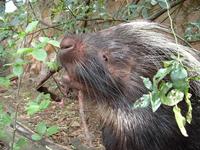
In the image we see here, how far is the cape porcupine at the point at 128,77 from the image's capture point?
6.91 ft

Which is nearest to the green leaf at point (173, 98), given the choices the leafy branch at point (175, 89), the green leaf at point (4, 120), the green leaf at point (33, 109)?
the leafy branch at point (175, 89)

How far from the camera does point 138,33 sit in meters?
2.28

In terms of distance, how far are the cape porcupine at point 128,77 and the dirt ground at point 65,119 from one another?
3.47 feet

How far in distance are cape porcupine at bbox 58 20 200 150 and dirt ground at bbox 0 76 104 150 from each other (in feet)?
3.47

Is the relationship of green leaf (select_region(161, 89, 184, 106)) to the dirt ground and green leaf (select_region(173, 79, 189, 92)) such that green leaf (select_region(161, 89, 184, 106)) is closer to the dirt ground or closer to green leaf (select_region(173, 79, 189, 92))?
green leaf (select_region(173, 79, 189, 92))

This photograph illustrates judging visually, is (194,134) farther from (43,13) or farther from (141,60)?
(43,13)

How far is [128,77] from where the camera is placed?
2.23 meters

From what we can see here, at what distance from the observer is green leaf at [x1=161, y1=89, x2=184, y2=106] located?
53.3 inches

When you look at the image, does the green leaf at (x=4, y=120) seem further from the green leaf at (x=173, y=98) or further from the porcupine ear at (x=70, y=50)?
the green leaf at (x=173, y=98)

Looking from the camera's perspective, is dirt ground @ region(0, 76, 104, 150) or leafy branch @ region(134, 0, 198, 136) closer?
leafy branch @ region(134, 0, 198, 136)

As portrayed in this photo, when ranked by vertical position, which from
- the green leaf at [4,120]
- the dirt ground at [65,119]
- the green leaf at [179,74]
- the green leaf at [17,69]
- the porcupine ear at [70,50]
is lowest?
the dirt ground at [65,119]

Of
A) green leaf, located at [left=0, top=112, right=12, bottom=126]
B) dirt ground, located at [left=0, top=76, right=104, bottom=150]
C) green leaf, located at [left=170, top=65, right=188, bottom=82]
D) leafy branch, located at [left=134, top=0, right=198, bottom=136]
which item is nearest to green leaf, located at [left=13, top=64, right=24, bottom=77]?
green leaf, located at [left=0, top=112, right=12, bottom=126]

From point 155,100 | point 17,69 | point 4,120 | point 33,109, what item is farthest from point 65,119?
point 155,100

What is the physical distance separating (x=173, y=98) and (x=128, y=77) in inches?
34.0
